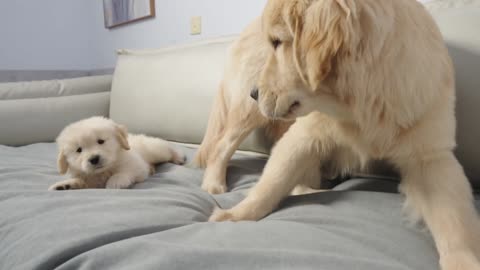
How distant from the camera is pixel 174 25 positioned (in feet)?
9.20

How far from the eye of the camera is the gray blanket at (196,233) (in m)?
0.64

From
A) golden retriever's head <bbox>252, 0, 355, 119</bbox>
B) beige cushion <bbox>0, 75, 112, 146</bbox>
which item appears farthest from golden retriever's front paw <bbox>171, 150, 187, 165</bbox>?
beige cushion <bbox>0, 75, 112, 146</bbox>

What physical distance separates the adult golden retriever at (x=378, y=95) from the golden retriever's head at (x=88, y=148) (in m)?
0.54

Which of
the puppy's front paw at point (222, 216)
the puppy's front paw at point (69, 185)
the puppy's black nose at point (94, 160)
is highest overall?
the puppy's front paw at point (222, 216)

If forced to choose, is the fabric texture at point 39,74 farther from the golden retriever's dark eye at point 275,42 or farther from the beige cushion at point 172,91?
the golden retriever's dark eye at point 275,42

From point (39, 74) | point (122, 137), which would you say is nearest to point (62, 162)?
point (122, 137)

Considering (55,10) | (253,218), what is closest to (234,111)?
(253,218)

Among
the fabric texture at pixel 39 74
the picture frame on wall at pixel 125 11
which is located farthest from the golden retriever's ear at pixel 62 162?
the fabric texture at pixel 39 74

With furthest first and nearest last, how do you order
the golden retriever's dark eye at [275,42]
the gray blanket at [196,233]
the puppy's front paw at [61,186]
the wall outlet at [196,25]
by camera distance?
1. the wall outlet at [196,25]
2. the puppy's front paw at [61,186]
3. the golden retriever's dark eye at [275,42]
4. the gray blanket at [196,233]

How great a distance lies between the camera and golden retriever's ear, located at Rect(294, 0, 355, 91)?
0.74 meters

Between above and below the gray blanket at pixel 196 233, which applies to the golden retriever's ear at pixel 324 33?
above

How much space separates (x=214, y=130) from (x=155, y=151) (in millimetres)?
289

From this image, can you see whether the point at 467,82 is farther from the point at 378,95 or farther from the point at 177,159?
the point at 177,159

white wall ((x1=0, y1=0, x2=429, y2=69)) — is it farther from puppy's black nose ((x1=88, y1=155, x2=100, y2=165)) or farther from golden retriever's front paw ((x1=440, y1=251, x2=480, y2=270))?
golden retriever's front paw ((x1=440, y1=251, x2=480, y2=270))
